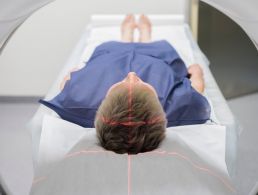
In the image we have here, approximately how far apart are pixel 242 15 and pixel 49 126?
28.9 inches

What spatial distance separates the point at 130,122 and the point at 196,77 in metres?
0.62

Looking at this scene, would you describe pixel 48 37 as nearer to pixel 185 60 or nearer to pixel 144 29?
pixel 144 29

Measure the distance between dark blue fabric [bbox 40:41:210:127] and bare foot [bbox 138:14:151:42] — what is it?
0.32m

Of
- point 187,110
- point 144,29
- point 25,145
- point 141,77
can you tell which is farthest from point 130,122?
point 25,145

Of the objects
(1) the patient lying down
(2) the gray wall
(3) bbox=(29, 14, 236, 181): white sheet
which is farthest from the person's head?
(2) the gray wall

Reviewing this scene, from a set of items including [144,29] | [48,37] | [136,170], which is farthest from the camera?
[48,37]

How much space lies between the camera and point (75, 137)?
4.04 ft

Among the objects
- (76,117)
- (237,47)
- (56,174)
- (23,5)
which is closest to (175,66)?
(76,117)

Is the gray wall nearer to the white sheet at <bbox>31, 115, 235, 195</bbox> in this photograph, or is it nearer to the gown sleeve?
the gown sleeve

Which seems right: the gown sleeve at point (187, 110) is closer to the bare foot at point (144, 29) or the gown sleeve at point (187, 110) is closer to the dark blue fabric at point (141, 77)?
the dark blue fabric at point (141, 77)

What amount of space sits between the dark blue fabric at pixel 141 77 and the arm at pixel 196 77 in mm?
30

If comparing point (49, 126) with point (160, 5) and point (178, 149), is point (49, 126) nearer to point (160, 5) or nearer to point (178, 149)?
point (178, 149)

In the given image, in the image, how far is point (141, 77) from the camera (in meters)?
1.49

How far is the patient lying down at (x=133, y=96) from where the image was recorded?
3.48ft
